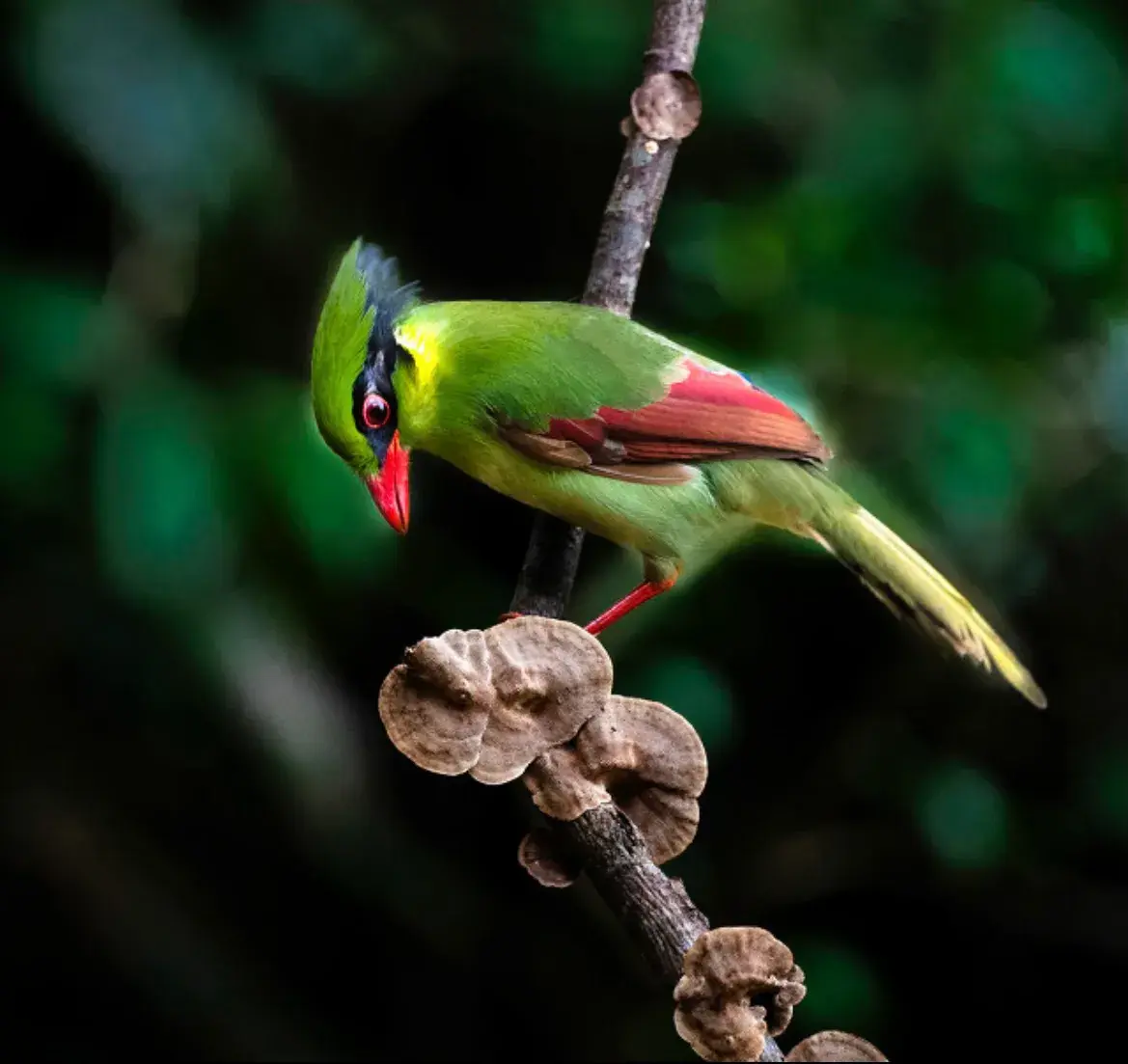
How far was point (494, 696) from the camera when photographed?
0.99m

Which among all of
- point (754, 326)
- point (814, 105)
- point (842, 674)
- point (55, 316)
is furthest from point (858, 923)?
point (55, 316)

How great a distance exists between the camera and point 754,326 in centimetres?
177

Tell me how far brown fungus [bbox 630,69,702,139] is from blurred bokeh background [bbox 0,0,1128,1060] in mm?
275

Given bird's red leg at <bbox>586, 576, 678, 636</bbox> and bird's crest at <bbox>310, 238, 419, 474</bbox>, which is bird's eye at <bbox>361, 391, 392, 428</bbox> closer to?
bird's crest at <bbox>310, 238, 419, 474</bbox>

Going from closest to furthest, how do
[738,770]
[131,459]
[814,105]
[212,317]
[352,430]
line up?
[352,430] < [131,459] < [212,317] < [814,105] < [738,770]

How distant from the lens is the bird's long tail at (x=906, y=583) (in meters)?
1.33

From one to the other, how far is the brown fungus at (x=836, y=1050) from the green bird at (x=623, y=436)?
0.62m

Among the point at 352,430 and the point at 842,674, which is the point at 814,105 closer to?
the point at 842,674

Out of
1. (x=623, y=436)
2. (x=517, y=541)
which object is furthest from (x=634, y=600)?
(x=517, y=541)

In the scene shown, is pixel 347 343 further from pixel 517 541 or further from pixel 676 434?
pixel 517 541

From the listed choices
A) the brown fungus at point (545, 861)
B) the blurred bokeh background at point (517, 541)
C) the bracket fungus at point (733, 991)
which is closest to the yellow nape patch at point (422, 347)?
the blurred bokeh background at point (517, 541)

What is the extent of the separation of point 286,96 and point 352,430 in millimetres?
660

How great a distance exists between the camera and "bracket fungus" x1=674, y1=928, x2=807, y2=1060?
857 mm

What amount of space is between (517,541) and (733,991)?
1172mm
